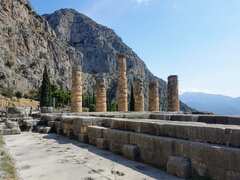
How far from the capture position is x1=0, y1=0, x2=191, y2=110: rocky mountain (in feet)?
282

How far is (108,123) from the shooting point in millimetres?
8555

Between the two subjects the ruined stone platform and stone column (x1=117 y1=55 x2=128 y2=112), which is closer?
the ruined stone platform

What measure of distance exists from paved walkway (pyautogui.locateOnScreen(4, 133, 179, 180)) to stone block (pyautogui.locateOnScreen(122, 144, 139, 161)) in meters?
0.16

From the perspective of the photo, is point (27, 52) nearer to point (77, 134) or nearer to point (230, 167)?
point (77, 134)

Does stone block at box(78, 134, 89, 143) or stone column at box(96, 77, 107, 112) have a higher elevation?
stone column at box(96, 77, 107, 112)

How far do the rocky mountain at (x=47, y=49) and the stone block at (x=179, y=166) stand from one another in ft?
244

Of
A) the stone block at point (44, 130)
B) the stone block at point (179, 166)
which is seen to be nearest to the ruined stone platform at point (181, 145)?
the stone block at point (179, 166)

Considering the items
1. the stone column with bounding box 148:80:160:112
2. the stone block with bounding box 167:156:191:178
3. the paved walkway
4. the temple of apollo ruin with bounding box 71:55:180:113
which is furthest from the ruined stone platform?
the stone column with bounding box 148:80:160:112

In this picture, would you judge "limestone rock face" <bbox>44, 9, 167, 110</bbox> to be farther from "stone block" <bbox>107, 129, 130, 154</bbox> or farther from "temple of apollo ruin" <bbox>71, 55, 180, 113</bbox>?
"stone block" <bbox>107, 129, 130, 154</bbox>

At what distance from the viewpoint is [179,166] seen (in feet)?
15.8

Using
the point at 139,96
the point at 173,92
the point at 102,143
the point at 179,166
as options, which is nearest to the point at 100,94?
the point at 139,96

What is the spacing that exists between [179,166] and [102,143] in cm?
324

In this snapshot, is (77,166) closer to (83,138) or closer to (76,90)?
(83,138)

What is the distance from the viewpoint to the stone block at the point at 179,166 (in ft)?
15.6
